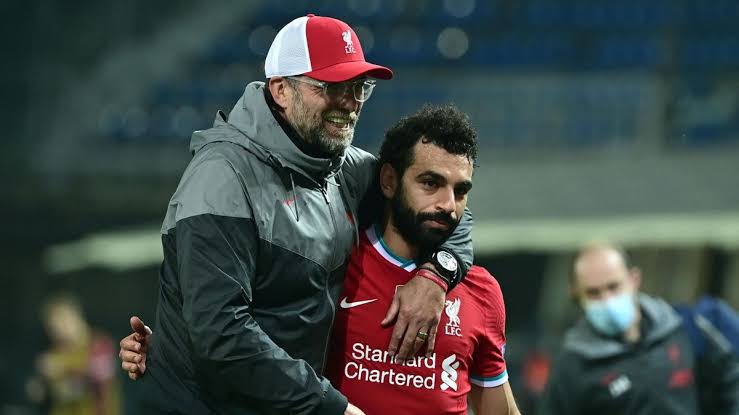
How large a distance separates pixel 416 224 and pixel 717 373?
1985 millimetres

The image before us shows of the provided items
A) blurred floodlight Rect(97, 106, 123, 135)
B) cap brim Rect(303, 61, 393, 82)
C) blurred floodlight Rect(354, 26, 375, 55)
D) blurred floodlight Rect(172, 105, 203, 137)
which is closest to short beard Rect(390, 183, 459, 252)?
cap brim Rect(303, 61, 393, 82)

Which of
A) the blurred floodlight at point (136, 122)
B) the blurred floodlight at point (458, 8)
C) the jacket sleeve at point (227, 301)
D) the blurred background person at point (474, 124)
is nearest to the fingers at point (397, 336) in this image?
the jacket sleeve at point (227, 301)

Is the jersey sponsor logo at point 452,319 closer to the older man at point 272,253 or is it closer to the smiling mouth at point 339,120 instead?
the older man at point 272,253

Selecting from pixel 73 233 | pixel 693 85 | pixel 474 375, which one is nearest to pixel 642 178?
pixel 693 85

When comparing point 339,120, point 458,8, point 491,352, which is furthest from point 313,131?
point 458,8

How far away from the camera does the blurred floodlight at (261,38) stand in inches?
589

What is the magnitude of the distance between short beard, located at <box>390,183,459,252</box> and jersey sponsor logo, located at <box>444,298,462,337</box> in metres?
0.18

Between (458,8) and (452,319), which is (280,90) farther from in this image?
(458,8)

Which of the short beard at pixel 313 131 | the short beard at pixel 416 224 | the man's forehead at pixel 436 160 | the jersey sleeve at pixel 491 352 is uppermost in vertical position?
the short beard at pixel 313 131

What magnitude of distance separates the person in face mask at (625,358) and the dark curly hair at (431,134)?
1.89 meters

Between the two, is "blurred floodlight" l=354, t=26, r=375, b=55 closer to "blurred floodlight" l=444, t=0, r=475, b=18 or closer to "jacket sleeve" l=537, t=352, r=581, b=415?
"blurred floodlight" l=444, t=0, r=475, b=18

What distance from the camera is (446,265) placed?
3498mm

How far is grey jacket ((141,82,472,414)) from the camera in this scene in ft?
9.87

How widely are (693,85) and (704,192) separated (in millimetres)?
1894
